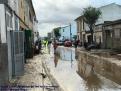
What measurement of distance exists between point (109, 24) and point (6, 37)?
37.0 meters

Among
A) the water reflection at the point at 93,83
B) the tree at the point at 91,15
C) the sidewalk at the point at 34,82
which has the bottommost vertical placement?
the water reflection at the point at 93,83

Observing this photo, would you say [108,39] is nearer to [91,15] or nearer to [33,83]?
[91,15]

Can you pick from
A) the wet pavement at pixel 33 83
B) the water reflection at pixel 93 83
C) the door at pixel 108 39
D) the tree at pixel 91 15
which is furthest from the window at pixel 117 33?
the wet pavement at pixel 33 83

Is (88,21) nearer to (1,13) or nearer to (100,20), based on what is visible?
(100,20)

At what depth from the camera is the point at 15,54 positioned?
1530cm

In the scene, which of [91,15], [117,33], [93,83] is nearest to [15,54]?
[93,83]

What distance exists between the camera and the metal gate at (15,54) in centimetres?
1459

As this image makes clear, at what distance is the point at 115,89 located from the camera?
535 inches

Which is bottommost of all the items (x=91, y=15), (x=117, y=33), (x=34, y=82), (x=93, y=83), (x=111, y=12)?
(x=93, y=83)

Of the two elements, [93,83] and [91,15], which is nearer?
[93,83]

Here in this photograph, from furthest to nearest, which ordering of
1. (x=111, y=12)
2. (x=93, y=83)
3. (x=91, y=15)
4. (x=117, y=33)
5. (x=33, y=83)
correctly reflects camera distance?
(x=111, y=12)
(x=91, y=15)
(x=117, y=33)
(x=93, y=83)
(x=33, y=83)

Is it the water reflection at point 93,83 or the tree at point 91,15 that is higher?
the tree at point 91,15

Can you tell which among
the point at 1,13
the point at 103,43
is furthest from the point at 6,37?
the point at 103,43

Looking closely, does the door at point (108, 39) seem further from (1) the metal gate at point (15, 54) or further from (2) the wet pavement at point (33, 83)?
(1) the metal gate at point (15, 54)
